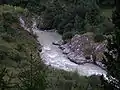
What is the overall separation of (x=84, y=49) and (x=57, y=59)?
1977 millimetres

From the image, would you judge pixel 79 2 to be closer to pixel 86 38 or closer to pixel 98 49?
pixel 86 38

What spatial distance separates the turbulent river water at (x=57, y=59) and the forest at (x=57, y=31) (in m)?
0.61

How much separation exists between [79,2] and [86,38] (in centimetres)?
585

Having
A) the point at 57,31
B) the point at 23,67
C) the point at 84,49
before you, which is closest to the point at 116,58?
the point at 23,67

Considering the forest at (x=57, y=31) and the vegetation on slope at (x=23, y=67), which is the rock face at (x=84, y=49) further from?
the vegetation on slope at (x=23, y=67)

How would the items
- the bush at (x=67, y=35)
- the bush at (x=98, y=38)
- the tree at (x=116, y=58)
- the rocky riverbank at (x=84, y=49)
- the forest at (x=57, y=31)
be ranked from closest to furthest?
the tree at (x=116, y=58), the forest at (x=57, y=31), the rocky riverbank at (x=84, y=49), the bush at (x=98, y=38), the bush at (x=67, y=35)

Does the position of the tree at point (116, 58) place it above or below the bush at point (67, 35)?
below

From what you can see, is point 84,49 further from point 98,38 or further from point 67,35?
point 67,35

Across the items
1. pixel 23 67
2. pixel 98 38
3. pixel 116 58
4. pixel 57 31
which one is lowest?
pixel 23 67

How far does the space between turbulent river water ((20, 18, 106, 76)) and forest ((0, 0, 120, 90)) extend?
1.99 feet

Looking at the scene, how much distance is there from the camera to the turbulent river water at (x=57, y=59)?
15883 mm

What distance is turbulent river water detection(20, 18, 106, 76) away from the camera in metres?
15.9

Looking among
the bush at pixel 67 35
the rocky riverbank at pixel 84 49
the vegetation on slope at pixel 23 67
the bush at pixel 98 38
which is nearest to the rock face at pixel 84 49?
the rocky riverbank at pixel 84 49

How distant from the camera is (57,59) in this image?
1766 centimetres
